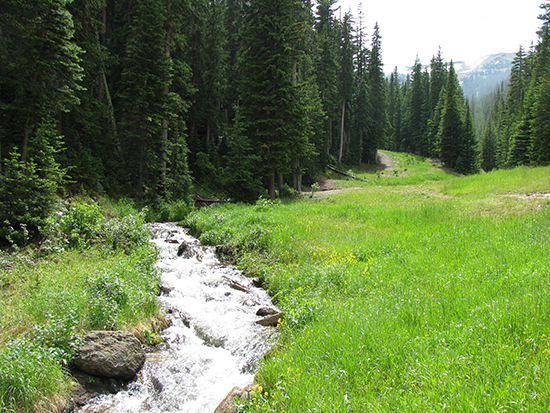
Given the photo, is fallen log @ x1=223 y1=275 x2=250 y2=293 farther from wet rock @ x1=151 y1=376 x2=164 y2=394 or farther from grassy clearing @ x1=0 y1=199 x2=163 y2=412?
wet rock @ x1=151 y1=376 x2=164 y2=394

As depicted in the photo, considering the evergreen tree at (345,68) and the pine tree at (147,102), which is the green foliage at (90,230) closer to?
the pine tree at (147,102)

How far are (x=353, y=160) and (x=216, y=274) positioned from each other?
50.8m

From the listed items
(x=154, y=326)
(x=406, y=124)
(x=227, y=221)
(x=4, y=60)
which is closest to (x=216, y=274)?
(x=154, y=326)

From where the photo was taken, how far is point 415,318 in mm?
4742

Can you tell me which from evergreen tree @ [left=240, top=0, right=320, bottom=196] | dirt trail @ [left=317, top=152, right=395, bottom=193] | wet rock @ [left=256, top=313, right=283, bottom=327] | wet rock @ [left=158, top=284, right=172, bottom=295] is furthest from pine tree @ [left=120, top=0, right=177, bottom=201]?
dirt trail @ [left=317, top=152, right=395, bottom=193]

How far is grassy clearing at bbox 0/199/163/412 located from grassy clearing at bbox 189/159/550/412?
2.96 m

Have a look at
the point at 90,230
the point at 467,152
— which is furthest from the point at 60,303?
the point at 467,152

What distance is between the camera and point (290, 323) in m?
5.81

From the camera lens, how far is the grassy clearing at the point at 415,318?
10.4ft

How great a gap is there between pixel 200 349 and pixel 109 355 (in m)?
1.67

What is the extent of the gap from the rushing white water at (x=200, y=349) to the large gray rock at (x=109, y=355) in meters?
0.25

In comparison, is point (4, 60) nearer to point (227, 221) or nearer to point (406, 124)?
point (227, 221)

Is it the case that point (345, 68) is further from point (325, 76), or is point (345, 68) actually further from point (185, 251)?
point (185, 251)

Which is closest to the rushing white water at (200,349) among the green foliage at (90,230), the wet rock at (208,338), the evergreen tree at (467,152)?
the wet rock at (208,338)
